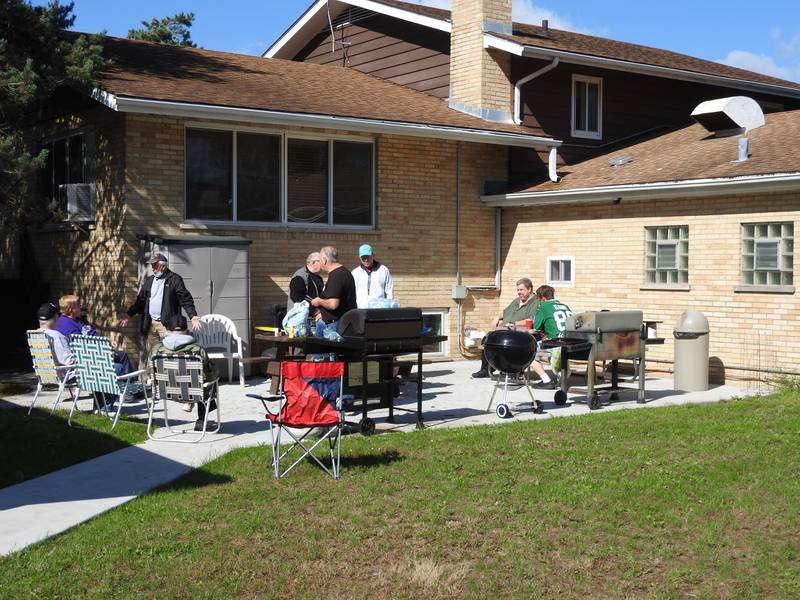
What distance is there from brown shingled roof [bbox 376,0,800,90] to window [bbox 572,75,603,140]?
0.60 metres

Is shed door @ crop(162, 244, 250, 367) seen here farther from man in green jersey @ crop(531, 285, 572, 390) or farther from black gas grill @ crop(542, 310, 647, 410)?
black gas grill @ crop(542, 310, 647, 410)

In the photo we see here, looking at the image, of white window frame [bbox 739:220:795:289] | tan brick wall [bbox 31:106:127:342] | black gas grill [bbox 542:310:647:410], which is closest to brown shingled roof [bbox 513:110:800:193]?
white window frame [bbox 739:220:795:289]

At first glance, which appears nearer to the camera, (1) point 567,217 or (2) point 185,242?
(2) point 185,242

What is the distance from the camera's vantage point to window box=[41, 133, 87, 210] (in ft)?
53.6

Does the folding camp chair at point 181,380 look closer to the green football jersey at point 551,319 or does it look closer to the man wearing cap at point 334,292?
the man wearing cap at point 334,292

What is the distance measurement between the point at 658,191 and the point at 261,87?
6.67 meters

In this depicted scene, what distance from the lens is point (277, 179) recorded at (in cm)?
1608

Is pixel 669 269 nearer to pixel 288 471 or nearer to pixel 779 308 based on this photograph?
pixel 779 308

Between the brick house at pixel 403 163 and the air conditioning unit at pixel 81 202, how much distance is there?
0.19 m

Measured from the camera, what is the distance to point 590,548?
659cm

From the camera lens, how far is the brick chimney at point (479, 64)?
733 inches

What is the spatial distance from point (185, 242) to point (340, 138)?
3.61 m

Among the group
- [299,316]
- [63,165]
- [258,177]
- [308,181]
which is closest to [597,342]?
[299,316]

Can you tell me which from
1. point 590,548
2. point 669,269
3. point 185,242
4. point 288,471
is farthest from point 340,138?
point 590,548
